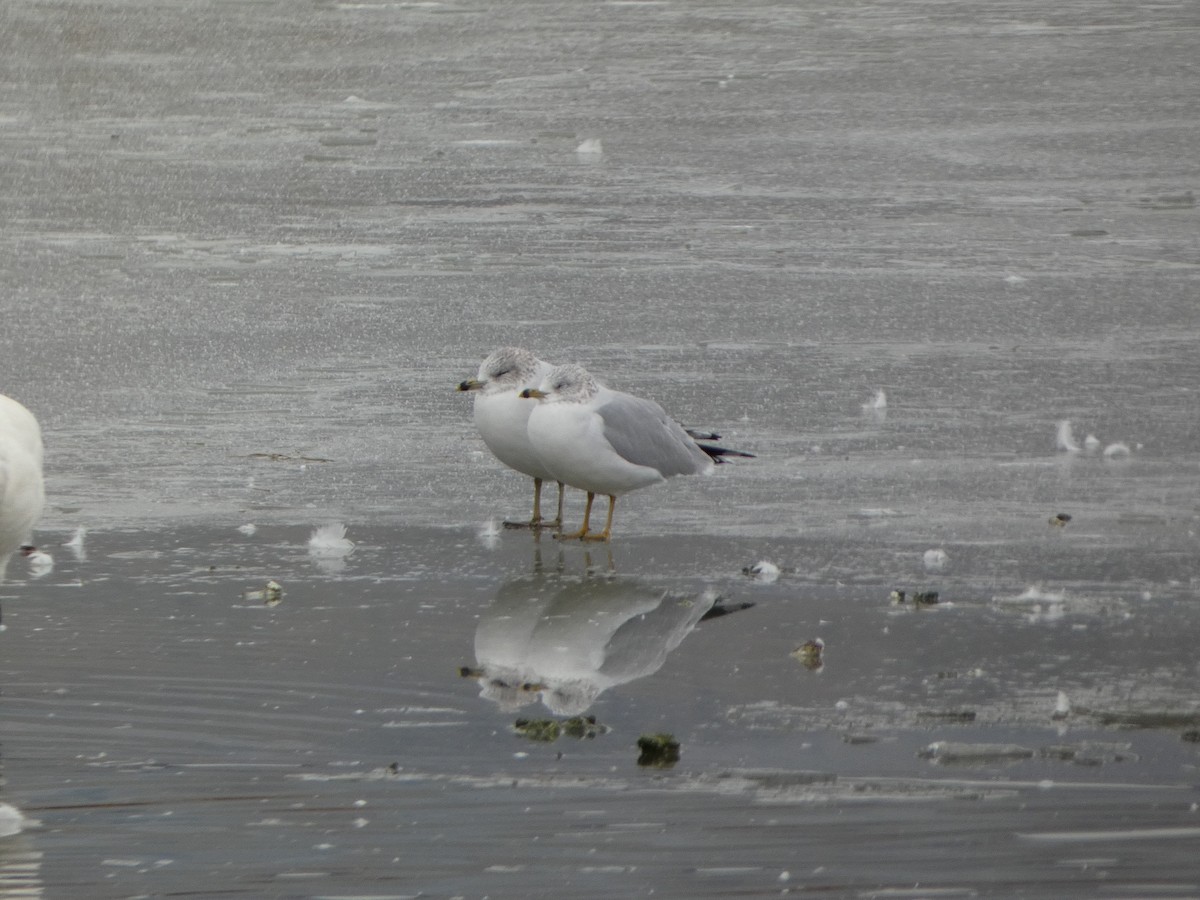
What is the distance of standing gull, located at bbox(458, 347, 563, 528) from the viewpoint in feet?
21.8

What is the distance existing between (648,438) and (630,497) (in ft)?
1.94

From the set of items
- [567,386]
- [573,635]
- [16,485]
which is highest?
[567,386]

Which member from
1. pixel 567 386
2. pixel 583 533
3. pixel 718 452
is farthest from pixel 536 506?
pixel 718 452

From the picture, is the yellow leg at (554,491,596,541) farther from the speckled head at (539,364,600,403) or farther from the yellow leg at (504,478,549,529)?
the speckled head at (539,364,600,403)

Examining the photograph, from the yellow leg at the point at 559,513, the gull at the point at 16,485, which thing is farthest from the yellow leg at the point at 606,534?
the gull at the point at 16,485

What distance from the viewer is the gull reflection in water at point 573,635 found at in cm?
490

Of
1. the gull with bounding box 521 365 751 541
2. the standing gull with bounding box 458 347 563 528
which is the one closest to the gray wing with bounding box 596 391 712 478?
the gull with bounding box 521 365 751 541

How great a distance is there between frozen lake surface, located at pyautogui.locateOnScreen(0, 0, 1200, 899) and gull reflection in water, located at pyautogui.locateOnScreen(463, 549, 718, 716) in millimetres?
23

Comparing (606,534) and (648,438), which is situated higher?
(648,438)

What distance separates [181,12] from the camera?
17.4 meters

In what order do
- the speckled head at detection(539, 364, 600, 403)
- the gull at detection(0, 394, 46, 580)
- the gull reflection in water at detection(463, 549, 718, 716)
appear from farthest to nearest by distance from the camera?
the speckled head at detection(539, 364, 600, 403) → the gull at detection(0, 394, 46, 580) → the gull reflection in water at detection(463, 549, 718, 716)

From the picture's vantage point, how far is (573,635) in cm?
532

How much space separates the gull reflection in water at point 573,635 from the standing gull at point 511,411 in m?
0.72

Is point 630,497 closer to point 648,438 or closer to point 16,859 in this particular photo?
point 648,438
